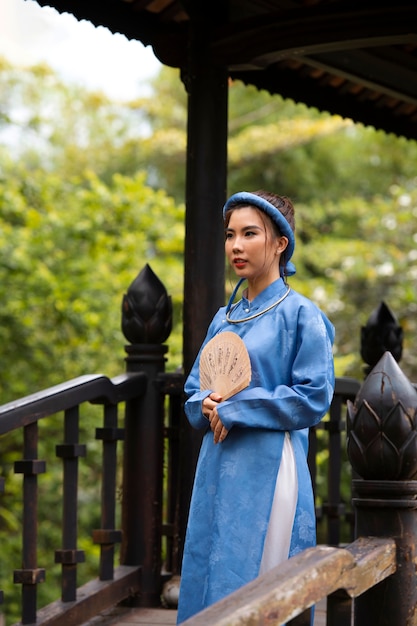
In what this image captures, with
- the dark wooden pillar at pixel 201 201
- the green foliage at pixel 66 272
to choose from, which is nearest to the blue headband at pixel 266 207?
the dark wooden pillar at pixel 201 201

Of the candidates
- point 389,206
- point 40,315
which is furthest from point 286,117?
point 40,315

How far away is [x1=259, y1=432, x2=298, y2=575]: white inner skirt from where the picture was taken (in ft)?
9.49

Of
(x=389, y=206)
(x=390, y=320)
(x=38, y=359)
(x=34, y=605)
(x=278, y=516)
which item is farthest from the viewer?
(x=389, y=206)

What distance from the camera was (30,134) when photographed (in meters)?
21.7

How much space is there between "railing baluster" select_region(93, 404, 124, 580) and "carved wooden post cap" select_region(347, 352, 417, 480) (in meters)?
1.97

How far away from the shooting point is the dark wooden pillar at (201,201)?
4.45 metres

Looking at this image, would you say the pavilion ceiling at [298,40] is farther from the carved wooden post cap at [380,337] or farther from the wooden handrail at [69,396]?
the wooden handrail at [69,396]

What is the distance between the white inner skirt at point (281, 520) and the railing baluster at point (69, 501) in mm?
1289

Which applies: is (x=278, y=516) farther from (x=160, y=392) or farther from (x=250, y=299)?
(x=160, y=392)

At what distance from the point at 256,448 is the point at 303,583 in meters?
0.80

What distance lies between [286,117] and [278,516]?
19427mm

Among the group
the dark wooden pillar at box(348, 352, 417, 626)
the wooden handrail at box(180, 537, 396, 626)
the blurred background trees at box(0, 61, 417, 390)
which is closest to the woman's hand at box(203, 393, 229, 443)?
the dark wooden pillar at box(348, 352, 417, 626)

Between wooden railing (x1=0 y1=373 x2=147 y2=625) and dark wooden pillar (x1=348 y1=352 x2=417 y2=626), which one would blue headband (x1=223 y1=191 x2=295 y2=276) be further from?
wooden railing (x1=0 y1=373 x2=147 y2=625)

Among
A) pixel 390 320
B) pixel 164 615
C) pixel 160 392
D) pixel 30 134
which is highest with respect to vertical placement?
pixel 30 134
